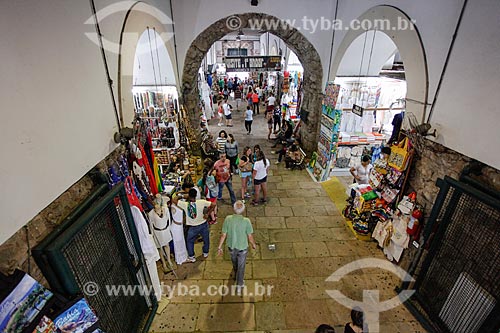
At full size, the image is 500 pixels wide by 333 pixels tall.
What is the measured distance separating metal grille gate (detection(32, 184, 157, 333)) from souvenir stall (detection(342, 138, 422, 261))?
4284mm

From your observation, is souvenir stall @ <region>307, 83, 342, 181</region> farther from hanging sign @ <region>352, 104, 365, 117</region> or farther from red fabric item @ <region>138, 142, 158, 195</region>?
red fabric item @ <region>138, 142, 158, 195</region>

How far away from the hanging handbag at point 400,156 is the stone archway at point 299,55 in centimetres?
406

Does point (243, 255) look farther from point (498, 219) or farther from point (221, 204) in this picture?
point (498, 219)

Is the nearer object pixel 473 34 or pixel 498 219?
pixel 498 219

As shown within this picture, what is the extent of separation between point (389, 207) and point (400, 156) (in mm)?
1042

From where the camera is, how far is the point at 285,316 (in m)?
3.99

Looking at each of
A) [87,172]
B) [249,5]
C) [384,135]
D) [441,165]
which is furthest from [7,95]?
[384,135]

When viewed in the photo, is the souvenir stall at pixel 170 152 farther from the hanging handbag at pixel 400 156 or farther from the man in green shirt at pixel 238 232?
the hanging handbag at pixel 400 156

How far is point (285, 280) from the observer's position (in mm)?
4605

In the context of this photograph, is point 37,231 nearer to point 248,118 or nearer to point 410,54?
point 410,54

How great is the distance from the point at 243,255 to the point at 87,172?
2506 mm

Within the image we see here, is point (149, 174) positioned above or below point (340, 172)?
above

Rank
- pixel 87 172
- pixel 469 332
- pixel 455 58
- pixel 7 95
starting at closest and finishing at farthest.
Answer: pixel 7 95
pixel 87 172
pixel 469 332
pixel 455 58

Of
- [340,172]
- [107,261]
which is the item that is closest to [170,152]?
[107,261]
